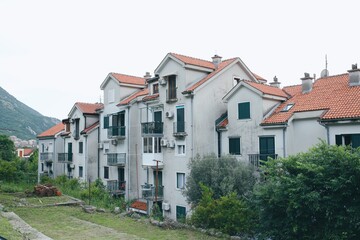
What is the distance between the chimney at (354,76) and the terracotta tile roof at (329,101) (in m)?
0.34

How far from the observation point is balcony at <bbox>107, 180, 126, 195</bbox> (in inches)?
1364

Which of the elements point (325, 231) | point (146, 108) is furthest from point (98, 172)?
point (325, 231)

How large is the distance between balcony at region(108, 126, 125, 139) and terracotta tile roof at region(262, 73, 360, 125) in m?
14.9

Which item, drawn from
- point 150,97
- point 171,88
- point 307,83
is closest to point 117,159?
point 150,97

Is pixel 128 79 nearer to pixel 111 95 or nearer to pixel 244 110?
pixel 111 95

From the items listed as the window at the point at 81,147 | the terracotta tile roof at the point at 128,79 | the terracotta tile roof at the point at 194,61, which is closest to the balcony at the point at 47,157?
the window at the point at 81,147

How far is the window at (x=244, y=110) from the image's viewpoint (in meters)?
26.2

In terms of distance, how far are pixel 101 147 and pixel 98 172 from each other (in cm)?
294

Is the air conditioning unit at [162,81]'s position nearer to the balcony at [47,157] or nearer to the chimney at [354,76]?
the chimney at [354,76]

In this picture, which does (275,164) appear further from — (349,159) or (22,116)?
(22,116)

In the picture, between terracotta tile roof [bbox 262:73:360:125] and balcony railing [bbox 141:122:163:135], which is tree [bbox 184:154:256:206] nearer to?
terracotta tile roof [bbox 262:73:360:125]

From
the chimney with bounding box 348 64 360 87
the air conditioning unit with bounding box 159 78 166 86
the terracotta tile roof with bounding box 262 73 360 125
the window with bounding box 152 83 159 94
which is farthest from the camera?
the window with bounding box 152 83 159 94

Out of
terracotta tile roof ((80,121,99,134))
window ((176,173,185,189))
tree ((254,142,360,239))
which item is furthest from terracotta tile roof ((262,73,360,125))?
terracotta tile roof ((80,121,99,134))

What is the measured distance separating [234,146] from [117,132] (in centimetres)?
1299
